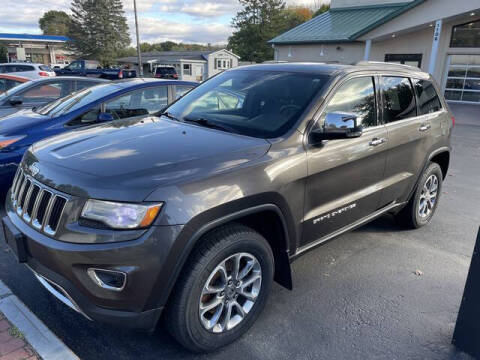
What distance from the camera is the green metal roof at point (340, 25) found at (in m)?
22.5

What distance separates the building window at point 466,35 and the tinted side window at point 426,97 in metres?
17.9

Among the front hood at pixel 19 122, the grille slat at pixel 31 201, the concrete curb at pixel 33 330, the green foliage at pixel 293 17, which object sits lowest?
the concrete curb at pixel 33 330

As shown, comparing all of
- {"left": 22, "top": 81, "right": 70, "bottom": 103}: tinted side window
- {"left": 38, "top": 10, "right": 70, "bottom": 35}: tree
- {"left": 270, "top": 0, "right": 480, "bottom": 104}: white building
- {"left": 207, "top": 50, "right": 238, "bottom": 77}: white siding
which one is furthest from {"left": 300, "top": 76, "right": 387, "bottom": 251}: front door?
{"left": 38, "top": 10, "right": 70, "bottom": 35}: tree

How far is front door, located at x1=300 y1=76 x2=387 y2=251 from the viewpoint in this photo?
2.94 meters

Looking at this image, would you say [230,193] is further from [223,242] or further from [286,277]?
[286,277]

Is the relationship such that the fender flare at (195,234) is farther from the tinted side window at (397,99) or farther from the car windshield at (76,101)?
the car windshield at (76,101)

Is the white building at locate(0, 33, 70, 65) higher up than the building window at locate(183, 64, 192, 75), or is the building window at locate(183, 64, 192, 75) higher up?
the white building at locate(0, 33, 70, 65)

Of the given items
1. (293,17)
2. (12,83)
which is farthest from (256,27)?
(12,83)

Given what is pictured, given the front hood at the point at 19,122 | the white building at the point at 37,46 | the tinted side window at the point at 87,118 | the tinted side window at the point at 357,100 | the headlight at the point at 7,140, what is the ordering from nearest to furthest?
the tinted side window at the point at 357,100
the headlight at the point at 7,140
the front hood at the point at 19,122
the tinted side window at the point at 87,118
the white building at the point at 37,46

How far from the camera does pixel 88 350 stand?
2.52m

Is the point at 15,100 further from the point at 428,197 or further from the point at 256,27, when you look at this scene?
the point at 256,27

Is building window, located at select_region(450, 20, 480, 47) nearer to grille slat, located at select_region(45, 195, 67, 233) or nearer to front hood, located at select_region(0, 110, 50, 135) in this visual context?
front hood, located at select_region(0, 110, 50, 135)

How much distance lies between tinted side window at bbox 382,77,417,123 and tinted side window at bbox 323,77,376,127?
0.21 meters

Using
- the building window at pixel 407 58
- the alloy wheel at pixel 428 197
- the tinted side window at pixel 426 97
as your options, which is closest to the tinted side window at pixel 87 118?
the tinted side window at pixel 426 97
